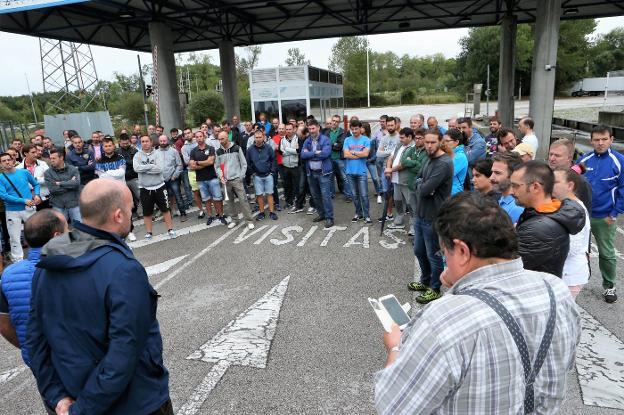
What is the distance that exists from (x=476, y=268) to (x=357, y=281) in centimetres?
426

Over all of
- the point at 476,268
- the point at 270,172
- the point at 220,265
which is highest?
the point at 476,268

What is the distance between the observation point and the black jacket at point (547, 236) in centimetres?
260

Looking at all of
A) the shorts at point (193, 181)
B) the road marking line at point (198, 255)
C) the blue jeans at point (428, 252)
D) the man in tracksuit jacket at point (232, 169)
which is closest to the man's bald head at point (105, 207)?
the blue jeans at point (428, 252)

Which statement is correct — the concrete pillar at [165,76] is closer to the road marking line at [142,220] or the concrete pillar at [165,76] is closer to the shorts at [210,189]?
the road marking line at [142,220]

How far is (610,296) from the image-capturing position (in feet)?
15.2

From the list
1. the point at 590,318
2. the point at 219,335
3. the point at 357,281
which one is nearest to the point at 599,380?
the point at 590,318

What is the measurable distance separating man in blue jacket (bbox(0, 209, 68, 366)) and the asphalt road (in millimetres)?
1375

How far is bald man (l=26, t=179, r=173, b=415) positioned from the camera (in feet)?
5.87

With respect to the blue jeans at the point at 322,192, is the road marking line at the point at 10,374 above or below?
below

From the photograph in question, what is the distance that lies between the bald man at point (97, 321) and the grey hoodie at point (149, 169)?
235 inches

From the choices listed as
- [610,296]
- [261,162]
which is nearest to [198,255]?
[261,162]

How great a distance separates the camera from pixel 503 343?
128cm

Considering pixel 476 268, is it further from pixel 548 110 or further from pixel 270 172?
pixel 548 110

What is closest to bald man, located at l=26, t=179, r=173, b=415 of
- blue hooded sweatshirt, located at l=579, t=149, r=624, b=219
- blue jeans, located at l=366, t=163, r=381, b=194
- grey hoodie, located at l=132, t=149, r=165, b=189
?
blue hooded sweatshirt, located at l=579, t=149, r=624, b=219
